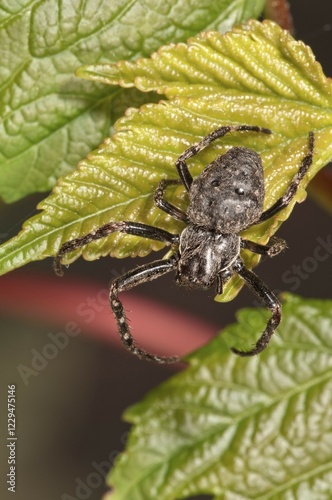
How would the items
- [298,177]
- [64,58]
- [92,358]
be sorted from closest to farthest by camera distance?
1. [298,177]
2. [64,58]
3. [92,358]

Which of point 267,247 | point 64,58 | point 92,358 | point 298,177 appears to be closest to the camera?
point 298,177

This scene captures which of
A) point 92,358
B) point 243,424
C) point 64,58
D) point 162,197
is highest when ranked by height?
point 64,58

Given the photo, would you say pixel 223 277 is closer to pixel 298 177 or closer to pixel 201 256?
pixel 201 256

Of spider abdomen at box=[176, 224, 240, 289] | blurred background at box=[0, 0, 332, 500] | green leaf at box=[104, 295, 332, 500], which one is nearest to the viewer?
green leaf at box=[104, 295, 332, 500]

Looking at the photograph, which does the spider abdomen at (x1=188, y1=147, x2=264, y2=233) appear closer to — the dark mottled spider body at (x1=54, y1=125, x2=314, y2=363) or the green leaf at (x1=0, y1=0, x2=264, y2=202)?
the dark mottled spider body at (x1=54, y1=125, x2=314, y2=363)

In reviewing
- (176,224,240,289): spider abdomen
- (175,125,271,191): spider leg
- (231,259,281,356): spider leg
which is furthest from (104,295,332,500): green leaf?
(175,125,271,191): spider leg

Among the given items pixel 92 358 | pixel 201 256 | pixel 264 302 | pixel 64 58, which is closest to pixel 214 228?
pixel 201 256

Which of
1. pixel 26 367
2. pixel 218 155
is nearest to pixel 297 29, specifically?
pixel 218 155

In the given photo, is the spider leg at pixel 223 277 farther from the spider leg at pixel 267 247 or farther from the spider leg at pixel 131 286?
the spider leg at pixel 131 286
